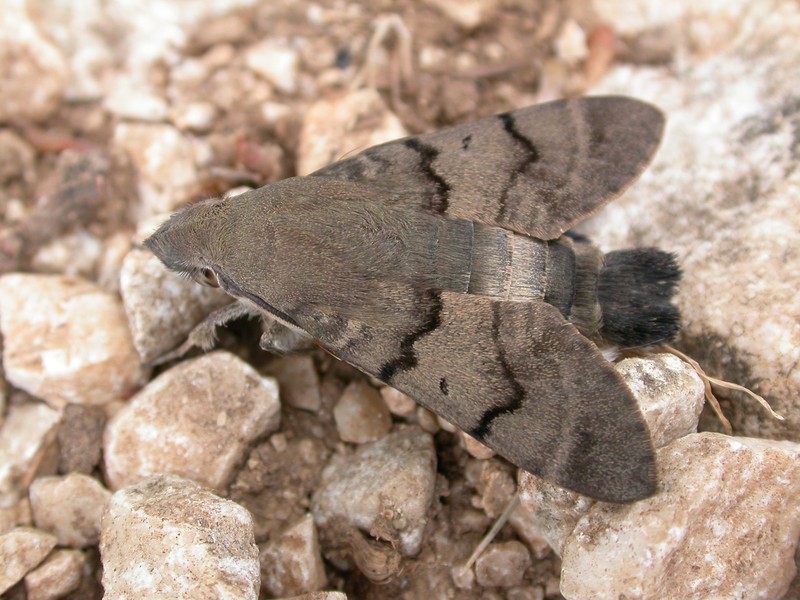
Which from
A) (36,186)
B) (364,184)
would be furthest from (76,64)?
(364,184)

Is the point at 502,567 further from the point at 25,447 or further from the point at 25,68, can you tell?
the point at 25,68

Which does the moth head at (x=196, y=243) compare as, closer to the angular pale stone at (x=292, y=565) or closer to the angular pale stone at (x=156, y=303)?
the angular pale stone at (x=156, y=303)

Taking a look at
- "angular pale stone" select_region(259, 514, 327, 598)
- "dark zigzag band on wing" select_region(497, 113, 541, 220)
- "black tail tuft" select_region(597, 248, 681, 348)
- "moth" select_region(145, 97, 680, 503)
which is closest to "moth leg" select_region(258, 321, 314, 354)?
"moth" select_region(145, 97, 680, 503)

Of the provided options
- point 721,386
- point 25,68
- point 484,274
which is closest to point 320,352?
point 484,274

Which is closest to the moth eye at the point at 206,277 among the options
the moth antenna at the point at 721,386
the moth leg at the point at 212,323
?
the moth leg at the point at 212,323

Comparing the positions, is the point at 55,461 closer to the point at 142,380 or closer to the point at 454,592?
the point at 142,380

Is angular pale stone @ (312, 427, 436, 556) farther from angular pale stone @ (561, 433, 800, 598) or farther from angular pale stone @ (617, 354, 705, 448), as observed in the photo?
angular pale stone @ (617, 354, 705, 448)
